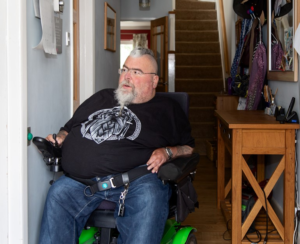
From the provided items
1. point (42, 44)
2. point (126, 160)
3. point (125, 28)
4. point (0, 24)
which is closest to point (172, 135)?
point (126, 160)

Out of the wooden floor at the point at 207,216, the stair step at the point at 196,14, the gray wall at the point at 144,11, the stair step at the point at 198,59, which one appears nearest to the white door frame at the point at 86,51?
the wooden floor at the point at 207,216

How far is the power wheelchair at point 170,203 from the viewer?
6.46 feet

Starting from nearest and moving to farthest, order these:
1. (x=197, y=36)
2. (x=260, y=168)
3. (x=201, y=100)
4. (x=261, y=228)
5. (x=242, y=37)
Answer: (x=261, y=228)
(x=260, y=168)
(x=242, y=37)
(x=201, y=100)
(x=197, y=36)

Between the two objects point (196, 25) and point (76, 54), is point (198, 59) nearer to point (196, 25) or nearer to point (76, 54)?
point (196, 25)

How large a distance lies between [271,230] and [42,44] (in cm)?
195

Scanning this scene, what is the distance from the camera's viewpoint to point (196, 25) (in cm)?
875

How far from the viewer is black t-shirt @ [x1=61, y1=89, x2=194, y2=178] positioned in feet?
6.88

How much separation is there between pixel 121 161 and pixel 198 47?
21.5ft

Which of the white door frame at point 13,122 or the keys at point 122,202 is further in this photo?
the keys at point 122,202

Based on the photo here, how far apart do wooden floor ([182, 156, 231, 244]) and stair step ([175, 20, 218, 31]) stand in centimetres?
447

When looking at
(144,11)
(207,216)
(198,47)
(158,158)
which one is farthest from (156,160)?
(198,47)

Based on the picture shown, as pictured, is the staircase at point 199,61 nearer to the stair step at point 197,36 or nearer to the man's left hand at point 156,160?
the stair step at point 197,36

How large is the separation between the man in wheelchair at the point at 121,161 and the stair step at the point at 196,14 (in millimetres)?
6690

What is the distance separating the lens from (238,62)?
15.1ft
